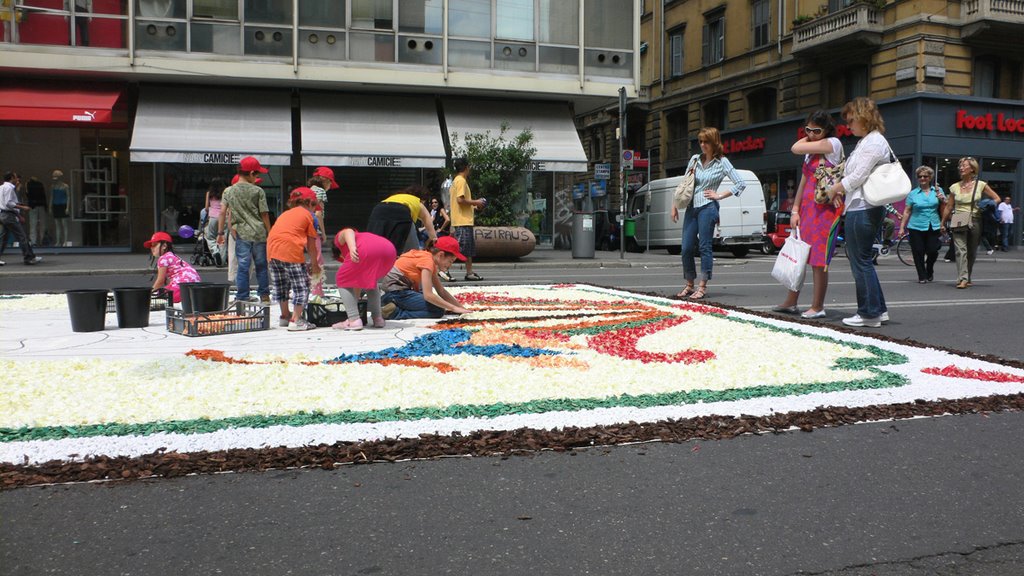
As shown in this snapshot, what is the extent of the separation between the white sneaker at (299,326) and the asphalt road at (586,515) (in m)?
4.04

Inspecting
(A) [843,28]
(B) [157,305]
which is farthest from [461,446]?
(A) [843,28]

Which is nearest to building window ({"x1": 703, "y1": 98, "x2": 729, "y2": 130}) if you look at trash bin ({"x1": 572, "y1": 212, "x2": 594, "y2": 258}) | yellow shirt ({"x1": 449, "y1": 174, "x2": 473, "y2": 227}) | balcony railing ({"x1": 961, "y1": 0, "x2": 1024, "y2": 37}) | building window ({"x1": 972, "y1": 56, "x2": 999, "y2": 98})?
building window ({"x1": 972, "y1": 56, "x2": 999, "y2": 98})

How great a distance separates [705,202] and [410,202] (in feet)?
10.7

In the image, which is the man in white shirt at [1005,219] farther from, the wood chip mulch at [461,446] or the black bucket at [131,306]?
the black bucket at [131,306]

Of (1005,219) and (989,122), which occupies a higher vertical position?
(989,122)

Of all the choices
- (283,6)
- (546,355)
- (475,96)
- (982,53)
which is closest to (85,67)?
(283,6)

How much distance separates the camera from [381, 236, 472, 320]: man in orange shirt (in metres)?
7.71

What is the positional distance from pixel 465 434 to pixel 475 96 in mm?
22270

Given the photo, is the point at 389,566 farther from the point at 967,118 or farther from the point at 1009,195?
the point at 1009,195

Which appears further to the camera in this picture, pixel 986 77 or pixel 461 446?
pixel 986 77

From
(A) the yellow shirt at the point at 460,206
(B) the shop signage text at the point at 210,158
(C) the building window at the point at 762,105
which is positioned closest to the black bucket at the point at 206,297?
(A) the yellow shirt at the point at 460,206

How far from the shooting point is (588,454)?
135 inches

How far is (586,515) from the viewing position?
2.78 metres

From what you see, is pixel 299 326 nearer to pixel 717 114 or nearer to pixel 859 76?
pixel 859 76
